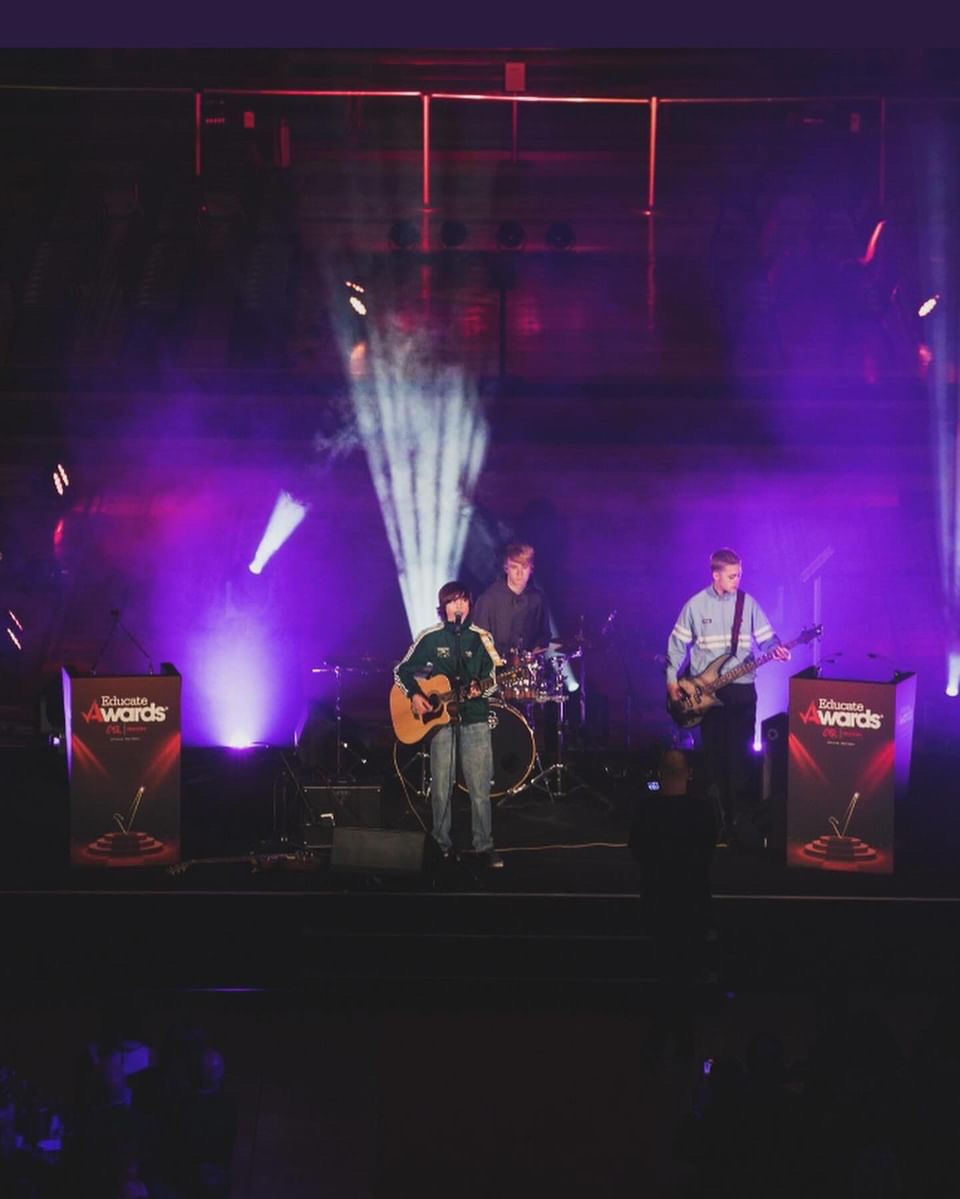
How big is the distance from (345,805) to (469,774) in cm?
101

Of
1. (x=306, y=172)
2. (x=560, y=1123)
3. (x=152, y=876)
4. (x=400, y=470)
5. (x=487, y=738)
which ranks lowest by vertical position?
(x=560, y=1123)

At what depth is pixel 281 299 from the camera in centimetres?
1359

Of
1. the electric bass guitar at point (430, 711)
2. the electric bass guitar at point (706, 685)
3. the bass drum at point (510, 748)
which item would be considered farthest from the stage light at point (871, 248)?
the electric bass guitar at point (430, 711)

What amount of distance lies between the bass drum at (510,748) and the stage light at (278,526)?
10.9 feet

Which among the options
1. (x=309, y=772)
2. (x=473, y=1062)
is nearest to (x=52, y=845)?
(x=309, y=772)

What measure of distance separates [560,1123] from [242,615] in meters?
6.81

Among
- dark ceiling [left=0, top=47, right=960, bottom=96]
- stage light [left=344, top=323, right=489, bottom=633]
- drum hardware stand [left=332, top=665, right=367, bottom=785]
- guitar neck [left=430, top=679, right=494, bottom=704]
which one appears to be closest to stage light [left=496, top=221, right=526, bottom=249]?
dark ceiling [left=0, top=47, right=960, bottom=96]

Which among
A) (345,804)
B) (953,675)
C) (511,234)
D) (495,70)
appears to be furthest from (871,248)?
(345,804)

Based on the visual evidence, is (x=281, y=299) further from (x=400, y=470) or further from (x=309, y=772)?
(x=309, y=772)

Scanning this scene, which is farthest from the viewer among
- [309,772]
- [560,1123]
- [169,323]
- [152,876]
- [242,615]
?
[169,323]

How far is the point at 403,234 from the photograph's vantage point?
1374 cm

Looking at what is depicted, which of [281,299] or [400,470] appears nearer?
[400,470]

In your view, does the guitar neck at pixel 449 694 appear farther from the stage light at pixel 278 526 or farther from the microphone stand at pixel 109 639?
the stage light at pixel 278 526

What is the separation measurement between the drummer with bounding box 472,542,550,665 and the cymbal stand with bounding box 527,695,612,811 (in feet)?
1.70
